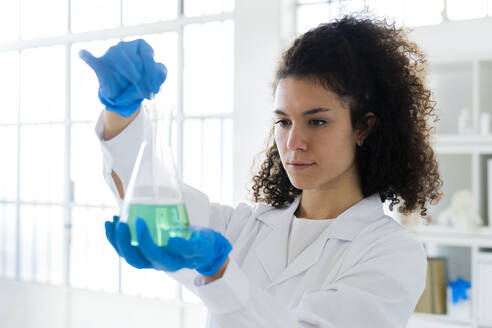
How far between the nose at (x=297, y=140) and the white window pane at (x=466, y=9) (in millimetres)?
1520

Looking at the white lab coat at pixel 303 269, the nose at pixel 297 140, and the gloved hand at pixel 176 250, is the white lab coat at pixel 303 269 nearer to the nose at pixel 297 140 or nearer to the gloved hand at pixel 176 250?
the gloved hand at pixel 176 250

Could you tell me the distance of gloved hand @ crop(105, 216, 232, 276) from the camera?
0.62m

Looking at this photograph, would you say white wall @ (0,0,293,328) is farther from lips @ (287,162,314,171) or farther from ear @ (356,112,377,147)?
lips @ (287,162,314,171)

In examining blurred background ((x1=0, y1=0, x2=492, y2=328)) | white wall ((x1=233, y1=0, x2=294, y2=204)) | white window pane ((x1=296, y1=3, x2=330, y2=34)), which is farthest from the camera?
white window pane ((x1=296, y1=3, x2=330, y2=34))

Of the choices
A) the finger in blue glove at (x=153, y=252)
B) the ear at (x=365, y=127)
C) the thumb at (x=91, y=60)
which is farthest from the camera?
the ear at (x=365, y=127)

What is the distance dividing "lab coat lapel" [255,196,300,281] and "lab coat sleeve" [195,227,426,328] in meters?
0.17

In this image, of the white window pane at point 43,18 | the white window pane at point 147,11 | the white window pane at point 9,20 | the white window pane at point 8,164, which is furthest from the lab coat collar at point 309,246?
the white window pane at point 9,20

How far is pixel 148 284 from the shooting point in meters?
2.77

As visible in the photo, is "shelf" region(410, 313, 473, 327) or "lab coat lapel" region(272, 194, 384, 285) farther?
"shelf" region(410, 313, 473, 327)

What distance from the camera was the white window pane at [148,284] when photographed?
106 inches

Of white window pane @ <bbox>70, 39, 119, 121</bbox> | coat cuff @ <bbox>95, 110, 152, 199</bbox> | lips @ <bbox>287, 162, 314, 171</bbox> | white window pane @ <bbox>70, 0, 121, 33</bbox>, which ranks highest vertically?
white window pane @ <bbox>70, 0, 121, 33</bbox>

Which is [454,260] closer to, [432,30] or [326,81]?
[432,30]

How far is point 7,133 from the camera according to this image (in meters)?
3.28

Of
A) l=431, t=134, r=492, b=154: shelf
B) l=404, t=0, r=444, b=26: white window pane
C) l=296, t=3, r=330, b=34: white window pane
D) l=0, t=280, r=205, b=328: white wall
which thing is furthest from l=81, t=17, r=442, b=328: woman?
l=0, t=280, r=205, b=328: white wall
